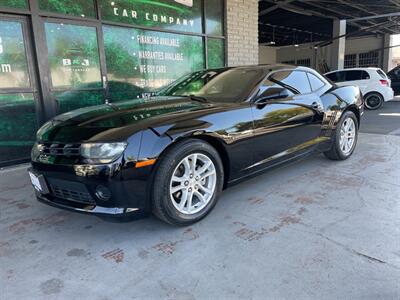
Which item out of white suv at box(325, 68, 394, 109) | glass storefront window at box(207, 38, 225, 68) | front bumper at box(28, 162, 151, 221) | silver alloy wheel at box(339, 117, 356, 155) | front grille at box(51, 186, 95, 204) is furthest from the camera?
white suv at box(325, 68, 394, 109)

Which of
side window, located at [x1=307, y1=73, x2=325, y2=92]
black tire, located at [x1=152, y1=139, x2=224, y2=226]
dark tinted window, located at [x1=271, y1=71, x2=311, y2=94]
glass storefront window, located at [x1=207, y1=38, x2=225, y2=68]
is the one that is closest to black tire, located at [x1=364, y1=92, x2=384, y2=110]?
glass storefront window, located at [x1=207, y1=38, x2=225, y2=68]

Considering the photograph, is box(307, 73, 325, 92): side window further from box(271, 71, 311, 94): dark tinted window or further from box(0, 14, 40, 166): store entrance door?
box(0, 14, 40, 166): store entrance door

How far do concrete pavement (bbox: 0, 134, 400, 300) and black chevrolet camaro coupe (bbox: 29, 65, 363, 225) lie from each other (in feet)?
0.94

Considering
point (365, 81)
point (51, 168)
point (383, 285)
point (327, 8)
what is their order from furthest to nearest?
point (327, 8) < point (365, 81) < point (51, 168) < point (383, 285)

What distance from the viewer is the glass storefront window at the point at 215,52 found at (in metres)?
7.41

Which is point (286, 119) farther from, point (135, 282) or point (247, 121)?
Answer: point (135, 282)

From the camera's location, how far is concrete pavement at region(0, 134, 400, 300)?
1873 millimetres

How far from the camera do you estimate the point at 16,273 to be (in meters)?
2.08

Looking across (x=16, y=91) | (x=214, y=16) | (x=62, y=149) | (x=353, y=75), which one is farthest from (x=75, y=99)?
(x=353, y=75)

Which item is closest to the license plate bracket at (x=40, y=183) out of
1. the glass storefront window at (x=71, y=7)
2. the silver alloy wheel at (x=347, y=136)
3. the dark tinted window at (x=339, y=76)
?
the glass storefront window at (x=71, y=7)

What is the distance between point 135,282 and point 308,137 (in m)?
2.62

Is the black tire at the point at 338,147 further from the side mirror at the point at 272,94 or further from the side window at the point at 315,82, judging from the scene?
the side mirror at the point at 272,94

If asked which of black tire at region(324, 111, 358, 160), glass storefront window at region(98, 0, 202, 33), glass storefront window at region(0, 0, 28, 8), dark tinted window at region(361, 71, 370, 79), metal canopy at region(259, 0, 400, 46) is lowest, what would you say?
black tire at region(324, 111, 358, 160)

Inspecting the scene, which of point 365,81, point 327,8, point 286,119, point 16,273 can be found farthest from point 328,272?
point 327,8
